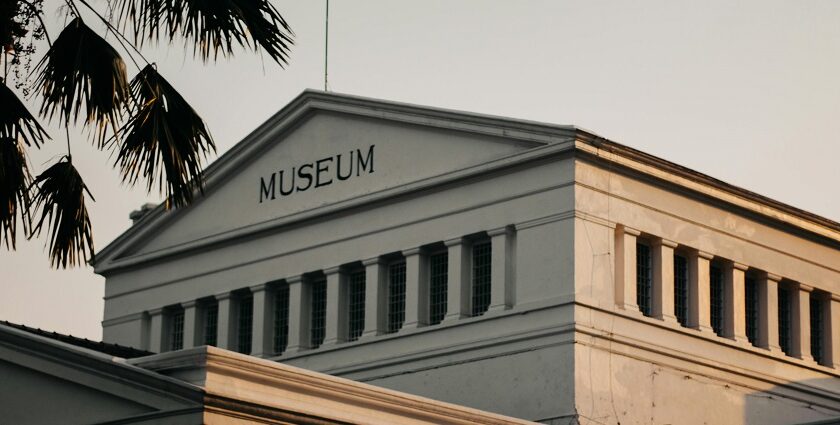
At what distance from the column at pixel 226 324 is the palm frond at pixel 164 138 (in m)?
20.7

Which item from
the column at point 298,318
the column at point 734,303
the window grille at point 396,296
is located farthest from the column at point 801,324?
the column at point 298,318

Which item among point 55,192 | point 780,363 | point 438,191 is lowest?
point 55,192

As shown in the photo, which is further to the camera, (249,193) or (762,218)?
(249,193)

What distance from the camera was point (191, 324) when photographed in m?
42.1

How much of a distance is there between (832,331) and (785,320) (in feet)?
4.73

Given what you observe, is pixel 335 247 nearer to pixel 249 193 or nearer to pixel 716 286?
pixel 249 193

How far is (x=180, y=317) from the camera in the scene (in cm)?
4303

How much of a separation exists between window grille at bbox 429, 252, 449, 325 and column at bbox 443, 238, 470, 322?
15.1 inches

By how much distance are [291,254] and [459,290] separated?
544 cm

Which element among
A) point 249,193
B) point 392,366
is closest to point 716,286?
point 392,366

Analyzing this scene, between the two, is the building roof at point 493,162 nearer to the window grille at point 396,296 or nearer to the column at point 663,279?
the column at point 663,279

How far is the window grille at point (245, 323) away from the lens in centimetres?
4128

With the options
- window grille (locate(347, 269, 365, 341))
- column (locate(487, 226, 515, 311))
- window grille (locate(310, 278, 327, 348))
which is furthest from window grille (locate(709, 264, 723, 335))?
window grille (locate(310, 278, 327, 348))

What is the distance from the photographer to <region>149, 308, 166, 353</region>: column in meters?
42.7
